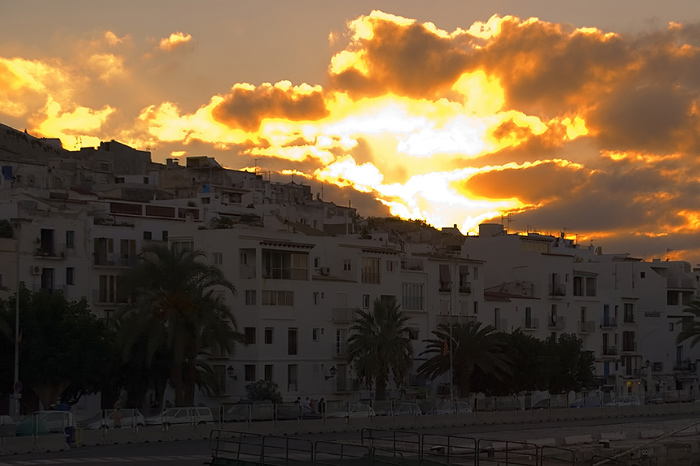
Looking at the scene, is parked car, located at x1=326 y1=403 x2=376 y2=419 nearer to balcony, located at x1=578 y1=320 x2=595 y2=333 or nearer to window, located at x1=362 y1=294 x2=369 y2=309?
window, located at x1=362 y1=294 x2=369 y2=309

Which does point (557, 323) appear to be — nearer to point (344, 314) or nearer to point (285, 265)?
point (344, 314)

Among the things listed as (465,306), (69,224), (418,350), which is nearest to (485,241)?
(465,306)

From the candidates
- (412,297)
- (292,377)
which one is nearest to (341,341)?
(292,377)

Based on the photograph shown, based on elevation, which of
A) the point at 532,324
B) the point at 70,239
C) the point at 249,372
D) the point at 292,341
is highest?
the point at 70,239

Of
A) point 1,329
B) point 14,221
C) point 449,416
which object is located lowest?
point 449,416

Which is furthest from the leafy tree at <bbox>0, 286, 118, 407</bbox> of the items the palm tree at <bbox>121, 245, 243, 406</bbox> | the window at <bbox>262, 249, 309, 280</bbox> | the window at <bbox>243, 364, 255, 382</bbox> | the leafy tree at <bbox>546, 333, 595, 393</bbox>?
the leafy tree at <bbox>546, 333, 595, 393</bbox>

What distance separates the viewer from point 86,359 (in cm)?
6531

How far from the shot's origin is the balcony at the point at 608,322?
11506cm

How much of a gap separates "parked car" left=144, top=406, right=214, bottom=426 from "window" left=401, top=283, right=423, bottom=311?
109ft

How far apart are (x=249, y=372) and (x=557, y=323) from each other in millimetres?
38510

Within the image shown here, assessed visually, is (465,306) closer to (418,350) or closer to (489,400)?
(418,350)

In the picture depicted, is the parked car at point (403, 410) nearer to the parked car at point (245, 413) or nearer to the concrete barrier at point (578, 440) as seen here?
the parked car at point (245, 413)

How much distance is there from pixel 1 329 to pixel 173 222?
24593 mm

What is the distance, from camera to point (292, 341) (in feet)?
268
